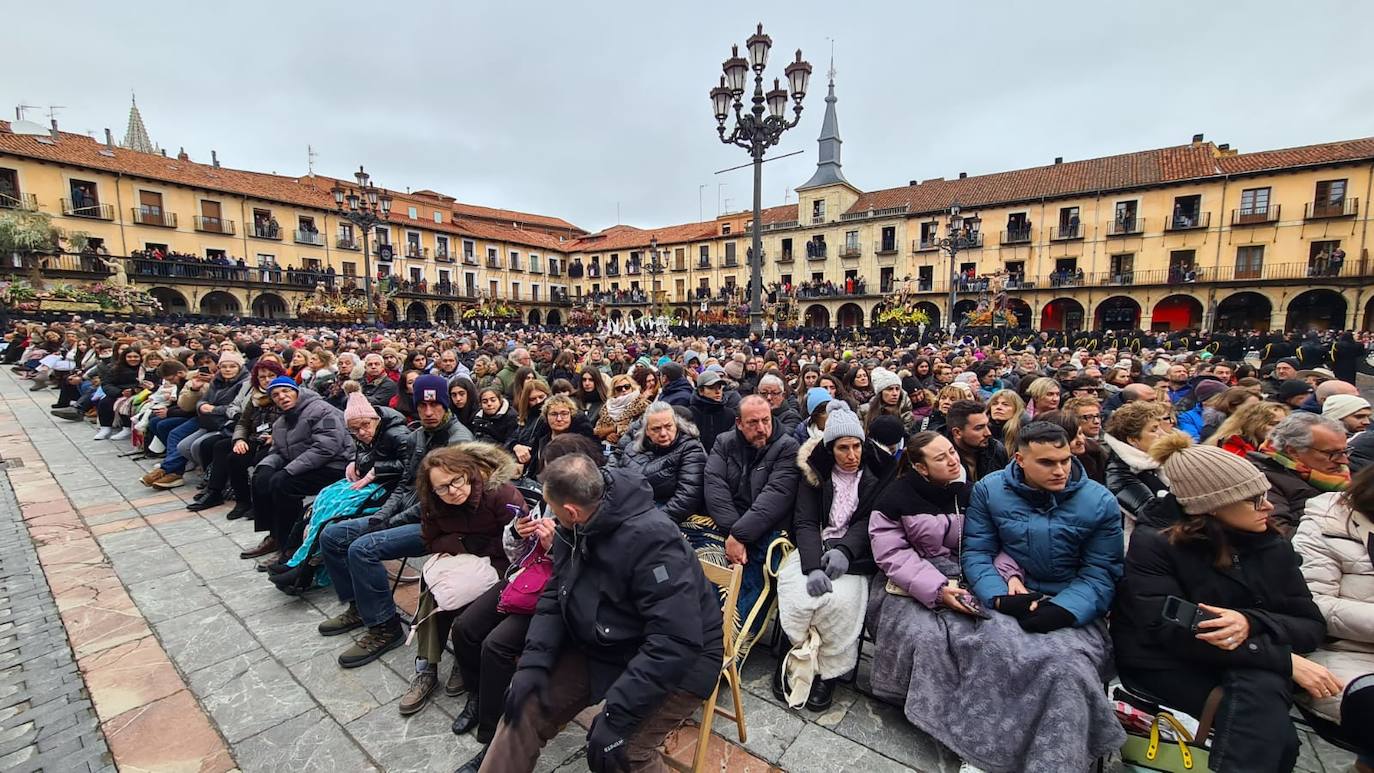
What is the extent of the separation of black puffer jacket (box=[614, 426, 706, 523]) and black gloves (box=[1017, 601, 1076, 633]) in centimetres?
181

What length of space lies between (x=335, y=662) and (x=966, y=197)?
3571 centimetres

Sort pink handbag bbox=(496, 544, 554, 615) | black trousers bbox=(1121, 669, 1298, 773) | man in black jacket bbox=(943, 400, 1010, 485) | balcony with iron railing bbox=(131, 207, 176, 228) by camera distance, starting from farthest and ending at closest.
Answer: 1. balcony with iron railing bbox=(131, 207, 176, 228)
2. man in black jacket bbox=(943, 400, 1010, 485)
3. pink handbag bbox=(496, 544, 554, 615)
4. black trousers bbox=(1121, 669, 1298, 773)

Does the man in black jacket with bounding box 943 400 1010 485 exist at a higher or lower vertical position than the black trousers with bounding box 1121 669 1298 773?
higher

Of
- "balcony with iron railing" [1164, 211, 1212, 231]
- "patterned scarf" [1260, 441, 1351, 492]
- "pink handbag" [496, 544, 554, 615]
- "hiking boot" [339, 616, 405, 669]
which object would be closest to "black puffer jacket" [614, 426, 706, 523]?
"pink handbag" [496, 544, 554, 615]

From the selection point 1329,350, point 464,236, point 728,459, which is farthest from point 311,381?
point 464,236

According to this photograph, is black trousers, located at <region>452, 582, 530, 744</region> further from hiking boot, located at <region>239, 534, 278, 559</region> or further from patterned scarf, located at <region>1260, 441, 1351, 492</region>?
patterned scarf, located at <region>1260, 441, 1351, 492</region>

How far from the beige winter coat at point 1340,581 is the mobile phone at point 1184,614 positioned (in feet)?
1.91

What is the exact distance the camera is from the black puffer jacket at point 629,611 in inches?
74.5

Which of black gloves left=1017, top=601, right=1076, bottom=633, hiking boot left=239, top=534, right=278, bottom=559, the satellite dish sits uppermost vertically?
the satellite dish

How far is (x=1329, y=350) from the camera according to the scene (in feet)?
31.4

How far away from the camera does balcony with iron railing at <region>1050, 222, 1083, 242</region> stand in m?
28.0

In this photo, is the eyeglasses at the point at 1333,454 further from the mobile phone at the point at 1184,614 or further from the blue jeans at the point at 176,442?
the blue jeans at the point at 176,442

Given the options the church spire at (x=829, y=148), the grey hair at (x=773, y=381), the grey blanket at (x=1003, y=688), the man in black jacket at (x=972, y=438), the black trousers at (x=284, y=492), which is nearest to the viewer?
the grey blanket at (x=1003, y=688)

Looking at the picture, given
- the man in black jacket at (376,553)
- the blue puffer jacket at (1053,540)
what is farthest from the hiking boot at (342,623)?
the blue puffer jacket at (1053,540)
